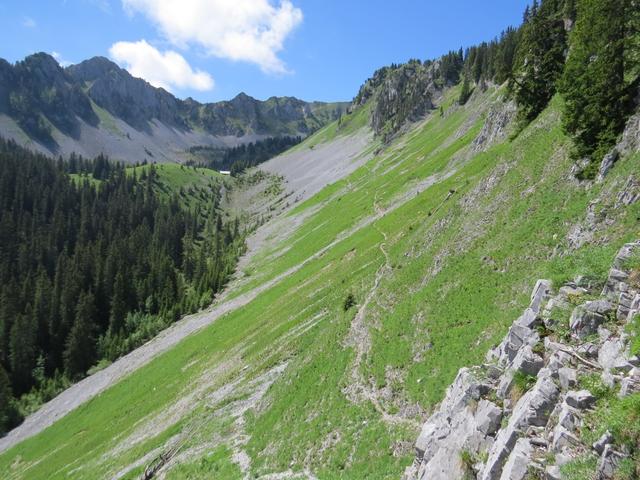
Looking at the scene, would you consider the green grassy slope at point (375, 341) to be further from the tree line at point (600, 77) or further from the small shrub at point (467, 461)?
the small shrub at point (467, 461)

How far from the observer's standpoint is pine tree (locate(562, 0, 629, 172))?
27797 mm

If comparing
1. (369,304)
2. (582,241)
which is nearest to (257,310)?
(369,304)

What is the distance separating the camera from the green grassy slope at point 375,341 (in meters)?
24.0

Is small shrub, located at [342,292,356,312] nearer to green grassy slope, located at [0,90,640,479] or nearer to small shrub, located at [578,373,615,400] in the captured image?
green grassy slope, located at [0,90,640,479]

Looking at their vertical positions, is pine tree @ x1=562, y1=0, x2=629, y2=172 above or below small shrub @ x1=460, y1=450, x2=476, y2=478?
above

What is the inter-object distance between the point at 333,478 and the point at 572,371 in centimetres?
1477

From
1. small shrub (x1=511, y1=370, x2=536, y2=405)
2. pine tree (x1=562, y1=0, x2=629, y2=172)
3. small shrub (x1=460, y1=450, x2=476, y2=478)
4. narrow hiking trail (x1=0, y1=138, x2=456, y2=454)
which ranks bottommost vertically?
narrow hiking trail (x1=0, y1=138, x2=456, y2=454)

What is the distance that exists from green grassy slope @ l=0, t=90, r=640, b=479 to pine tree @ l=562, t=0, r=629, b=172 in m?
2.52

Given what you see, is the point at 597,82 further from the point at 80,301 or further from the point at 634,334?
the point at 80,301

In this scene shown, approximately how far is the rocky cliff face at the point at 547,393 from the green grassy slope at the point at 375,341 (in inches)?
107

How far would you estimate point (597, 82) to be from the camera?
2848 centimetres

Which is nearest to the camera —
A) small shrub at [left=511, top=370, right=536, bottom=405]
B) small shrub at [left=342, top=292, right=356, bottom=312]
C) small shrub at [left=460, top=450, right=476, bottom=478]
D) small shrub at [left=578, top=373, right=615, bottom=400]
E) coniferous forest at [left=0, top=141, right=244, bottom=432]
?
small shrub at [left=578, top=373, right=615, bottom=400]

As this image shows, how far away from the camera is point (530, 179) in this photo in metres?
35.2

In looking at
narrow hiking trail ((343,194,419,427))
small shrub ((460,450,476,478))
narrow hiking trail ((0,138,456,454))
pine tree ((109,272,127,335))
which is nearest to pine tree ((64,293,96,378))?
pine tree ((109,272,127,335))
